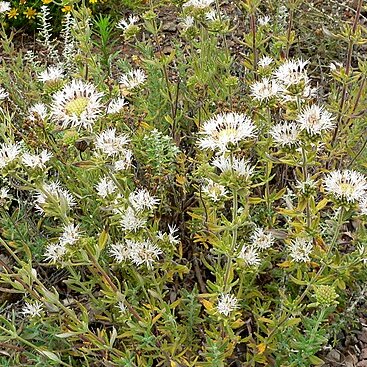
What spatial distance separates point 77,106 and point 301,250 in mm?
917

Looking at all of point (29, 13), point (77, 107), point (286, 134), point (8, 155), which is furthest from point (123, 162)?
point (29, 13)

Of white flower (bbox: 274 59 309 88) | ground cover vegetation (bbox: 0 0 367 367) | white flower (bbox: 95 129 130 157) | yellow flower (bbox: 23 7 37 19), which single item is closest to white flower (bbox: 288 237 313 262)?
ground cover vegetation (bbox: 0 0 367 367)

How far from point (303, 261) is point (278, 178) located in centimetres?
80

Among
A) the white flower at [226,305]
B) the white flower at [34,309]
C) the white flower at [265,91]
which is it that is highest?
the white flower at [265,91]

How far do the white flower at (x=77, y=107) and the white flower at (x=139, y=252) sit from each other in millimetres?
462

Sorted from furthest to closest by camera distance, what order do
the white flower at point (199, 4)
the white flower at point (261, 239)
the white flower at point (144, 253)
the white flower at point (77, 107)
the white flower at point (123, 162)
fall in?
1. the white flower at point (199, 4)
2. the white flower at point (261, 239)
3. the white flower at point (144, 253)
4. the white flower at point (123, 162)
5. the white flower at point (77, 107)

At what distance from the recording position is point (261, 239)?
228 centimetres

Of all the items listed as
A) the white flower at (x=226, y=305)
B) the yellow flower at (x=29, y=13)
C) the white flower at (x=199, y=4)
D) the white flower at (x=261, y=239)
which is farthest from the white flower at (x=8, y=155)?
the yellow flower at (x=29, y=13)

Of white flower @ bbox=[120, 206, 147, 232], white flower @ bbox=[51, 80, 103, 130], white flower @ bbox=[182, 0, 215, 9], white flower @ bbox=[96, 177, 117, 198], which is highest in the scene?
white flower @ bbox=[51, 80, 103, 130]

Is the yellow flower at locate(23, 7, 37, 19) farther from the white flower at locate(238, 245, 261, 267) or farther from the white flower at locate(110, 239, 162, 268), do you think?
the white flower at locate(238, 245, 261, 267)

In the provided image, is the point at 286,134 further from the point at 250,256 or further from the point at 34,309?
the point at 34,309

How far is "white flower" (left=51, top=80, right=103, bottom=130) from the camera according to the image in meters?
1.87

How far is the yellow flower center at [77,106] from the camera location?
6.21ft

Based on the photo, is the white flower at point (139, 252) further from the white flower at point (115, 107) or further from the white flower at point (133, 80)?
the white flower at point (133, 80)
